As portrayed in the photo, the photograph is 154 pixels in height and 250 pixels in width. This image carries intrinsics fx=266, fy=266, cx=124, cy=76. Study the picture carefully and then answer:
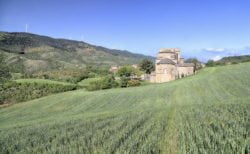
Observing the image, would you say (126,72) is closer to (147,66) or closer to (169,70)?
(147,66)

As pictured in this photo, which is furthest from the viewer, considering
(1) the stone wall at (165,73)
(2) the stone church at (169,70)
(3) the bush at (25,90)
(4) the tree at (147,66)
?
(4) the tree at (147,66)

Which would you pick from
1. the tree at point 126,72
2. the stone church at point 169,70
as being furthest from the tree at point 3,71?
the tree at point 126,72

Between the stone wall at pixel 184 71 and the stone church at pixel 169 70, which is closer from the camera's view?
the stone church at pixel 169 70

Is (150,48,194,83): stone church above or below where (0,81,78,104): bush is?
above

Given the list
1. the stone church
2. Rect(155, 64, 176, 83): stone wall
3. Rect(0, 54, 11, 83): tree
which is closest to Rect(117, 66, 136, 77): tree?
the stone church

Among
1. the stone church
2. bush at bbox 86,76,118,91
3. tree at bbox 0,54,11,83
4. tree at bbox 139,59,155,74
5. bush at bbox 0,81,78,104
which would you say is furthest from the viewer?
tree at bbox 139,59,155,74

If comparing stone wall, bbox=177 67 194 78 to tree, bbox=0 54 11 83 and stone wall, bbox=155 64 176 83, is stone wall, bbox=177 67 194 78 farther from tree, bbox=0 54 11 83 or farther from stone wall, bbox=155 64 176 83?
tree, bbox=0 54 11 83

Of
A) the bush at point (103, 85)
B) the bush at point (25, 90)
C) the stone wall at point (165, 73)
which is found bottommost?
the bush at point (25, 90)

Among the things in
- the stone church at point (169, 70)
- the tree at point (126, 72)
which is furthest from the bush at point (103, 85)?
the tree at point (126, 72)

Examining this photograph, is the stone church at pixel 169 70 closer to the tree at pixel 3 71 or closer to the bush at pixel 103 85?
the bush at pixel 103 85

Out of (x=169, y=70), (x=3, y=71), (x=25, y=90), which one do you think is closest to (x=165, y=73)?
(x=169, y=70)

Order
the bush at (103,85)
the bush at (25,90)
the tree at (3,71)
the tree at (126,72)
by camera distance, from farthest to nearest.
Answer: the tree at (126,72)
the bush at (103,85)
the bush at (25,90)
the tree at (3,71)

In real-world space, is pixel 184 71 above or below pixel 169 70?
below

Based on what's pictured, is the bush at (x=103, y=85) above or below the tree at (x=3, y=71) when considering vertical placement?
below
